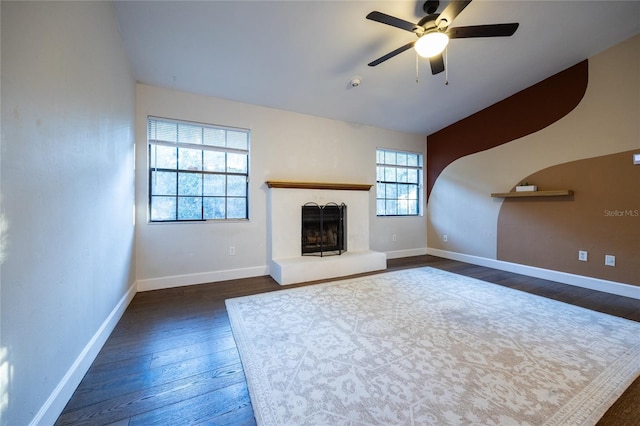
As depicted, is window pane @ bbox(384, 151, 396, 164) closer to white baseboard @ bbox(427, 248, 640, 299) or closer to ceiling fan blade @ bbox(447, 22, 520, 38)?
white baseboard @ bbox(427, 248, 640, 299)

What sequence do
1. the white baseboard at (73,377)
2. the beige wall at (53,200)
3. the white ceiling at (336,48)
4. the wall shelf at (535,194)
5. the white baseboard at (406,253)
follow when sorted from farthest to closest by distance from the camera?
the white baseboard at (406,253)
the wall shelf at (535,194)
the white ceiling at (336,48)
the white baseboard at (73,377)
the beige wall at (53,200)

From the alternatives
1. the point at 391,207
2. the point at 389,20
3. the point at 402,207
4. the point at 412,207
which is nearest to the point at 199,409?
the point at 389,20

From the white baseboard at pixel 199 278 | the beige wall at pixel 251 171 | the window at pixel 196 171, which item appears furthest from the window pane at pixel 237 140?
the white baseboard at pixel 199 278

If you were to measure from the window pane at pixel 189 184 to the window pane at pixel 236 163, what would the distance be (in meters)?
0.45

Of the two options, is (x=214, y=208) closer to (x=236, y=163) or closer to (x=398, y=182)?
(x=236, y=163)

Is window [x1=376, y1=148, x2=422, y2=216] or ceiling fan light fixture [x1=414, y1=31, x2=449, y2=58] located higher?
ceiling fan light fixture [x1=414, y1=31, x2=449, y2=58]

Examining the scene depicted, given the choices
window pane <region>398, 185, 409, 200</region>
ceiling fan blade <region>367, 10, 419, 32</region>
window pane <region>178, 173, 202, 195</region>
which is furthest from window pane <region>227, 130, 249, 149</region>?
window pane <region>398, 185, 409, 200</region>

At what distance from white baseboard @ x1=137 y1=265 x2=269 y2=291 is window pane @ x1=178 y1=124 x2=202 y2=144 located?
189cm

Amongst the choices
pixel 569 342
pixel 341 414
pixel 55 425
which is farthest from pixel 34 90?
pixel 569 342

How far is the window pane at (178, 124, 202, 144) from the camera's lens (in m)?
3.35

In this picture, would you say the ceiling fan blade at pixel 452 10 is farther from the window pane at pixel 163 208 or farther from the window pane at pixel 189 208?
the window pane at pixel 163 208

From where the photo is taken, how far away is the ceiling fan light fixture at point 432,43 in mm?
2068

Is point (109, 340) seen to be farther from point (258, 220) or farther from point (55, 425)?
point (258, 220)

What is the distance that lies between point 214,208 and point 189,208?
0.33 m
